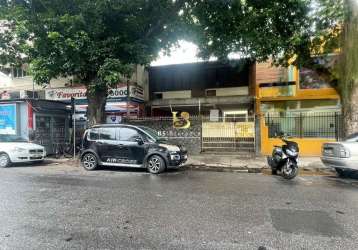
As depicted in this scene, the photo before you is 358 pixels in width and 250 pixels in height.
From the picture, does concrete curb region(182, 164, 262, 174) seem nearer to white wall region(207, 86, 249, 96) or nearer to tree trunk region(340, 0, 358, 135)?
tree trunk region(340, 0, 358, 135)

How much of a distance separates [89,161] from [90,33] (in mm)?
5170

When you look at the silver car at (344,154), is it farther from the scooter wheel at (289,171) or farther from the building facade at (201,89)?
the building facade at (201,89)

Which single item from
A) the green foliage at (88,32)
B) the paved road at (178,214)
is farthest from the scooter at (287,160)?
the green foliage at (88,32)

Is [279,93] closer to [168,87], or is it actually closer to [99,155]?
[168,87]

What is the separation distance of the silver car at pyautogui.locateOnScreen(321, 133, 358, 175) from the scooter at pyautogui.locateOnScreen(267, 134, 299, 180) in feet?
3.68

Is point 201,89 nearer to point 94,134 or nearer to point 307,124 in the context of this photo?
point 307,124

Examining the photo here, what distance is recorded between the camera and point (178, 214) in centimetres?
546

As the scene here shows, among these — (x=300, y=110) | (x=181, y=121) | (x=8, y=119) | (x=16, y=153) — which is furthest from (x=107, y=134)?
(x=300, y=110)

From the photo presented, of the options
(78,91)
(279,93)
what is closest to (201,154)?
(279,93)

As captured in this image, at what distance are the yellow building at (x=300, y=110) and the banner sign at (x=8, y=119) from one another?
43.1 feet

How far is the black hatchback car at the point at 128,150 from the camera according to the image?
416 inches

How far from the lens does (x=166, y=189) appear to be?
7.68 m

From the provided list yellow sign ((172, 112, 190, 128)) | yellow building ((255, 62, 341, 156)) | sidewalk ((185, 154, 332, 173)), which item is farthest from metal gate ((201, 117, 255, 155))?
sidewalk ((185, 154, 332, 173))

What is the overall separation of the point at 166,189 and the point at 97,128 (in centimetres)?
522
